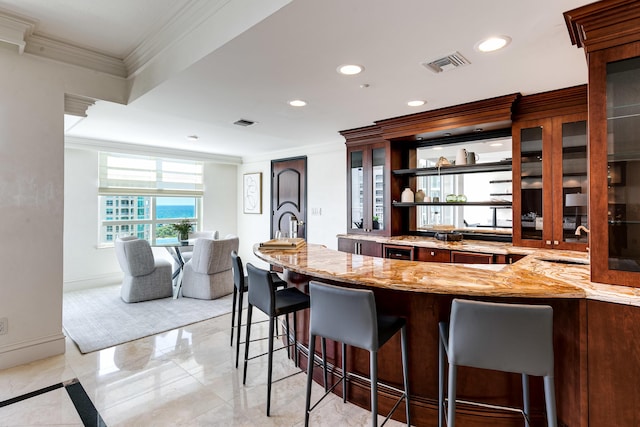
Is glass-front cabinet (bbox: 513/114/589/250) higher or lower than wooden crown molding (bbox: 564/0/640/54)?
lower

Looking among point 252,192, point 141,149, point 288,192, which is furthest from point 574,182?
point 141,149

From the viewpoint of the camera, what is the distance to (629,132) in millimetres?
1674

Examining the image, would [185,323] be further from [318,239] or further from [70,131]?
[70,131]

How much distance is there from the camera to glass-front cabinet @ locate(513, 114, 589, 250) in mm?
2908

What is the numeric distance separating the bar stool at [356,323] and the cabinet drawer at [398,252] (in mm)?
1986

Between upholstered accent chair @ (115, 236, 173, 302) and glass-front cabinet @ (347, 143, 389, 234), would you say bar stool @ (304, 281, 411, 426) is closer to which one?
glass-front cabinet @ (347, 143, 389, 234)

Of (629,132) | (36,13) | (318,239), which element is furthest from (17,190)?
(629,132)

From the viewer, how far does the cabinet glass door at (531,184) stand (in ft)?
10.2

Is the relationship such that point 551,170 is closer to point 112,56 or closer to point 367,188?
point 367,188

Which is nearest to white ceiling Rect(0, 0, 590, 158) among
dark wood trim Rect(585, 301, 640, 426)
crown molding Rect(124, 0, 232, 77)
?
crown molding Rect(124, 0, 232, 77)

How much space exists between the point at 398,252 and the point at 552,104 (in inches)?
83.4

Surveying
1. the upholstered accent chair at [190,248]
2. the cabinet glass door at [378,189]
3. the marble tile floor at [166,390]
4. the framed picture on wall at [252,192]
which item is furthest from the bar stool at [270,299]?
the framed picture on wall at [252,192]

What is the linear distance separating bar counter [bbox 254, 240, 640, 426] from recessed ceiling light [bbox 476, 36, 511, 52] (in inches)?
56.7

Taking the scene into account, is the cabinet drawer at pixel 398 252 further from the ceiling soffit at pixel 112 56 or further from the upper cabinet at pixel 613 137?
the ceiling soffit at pixel 112 56
